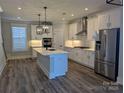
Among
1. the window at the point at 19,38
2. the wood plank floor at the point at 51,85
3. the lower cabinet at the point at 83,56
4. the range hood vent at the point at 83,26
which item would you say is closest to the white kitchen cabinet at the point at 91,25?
the range hood vent at the point at 83,26

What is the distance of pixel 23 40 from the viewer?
8.56 m

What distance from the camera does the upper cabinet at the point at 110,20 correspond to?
4.24 m

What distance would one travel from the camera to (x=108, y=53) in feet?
14.1

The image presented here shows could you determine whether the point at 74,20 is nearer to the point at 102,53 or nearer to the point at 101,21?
the point at 101,21

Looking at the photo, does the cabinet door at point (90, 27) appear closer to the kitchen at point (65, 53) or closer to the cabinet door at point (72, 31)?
the kitchen at point (65, 53)

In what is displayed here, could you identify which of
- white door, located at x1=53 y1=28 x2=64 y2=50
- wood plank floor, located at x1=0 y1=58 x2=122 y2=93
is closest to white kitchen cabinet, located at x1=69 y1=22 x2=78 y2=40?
white door, located at x1=53 y1=28 x2=64 y2=50

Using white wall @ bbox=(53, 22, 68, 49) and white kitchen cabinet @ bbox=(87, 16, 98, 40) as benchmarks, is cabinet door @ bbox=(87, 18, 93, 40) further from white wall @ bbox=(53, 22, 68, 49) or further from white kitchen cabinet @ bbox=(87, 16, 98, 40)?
white wall @ bbox=(53, 22, 68, 49)

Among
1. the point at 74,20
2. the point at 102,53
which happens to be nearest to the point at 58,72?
the point at 102,53

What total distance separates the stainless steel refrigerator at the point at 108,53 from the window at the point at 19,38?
552 cm

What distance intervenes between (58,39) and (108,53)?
524 cm

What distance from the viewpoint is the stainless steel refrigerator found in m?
4.06

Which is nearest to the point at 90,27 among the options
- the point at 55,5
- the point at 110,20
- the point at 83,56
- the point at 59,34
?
the point at 83,56

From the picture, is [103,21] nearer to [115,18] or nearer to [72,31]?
[115,18]

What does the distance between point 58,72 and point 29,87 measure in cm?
130
